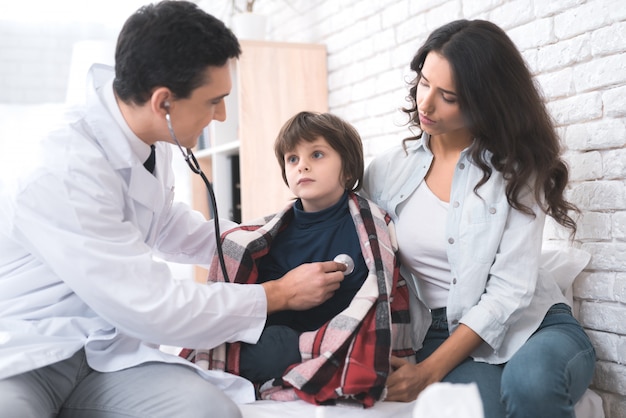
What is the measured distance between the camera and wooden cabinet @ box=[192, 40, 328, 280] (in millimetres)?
2783

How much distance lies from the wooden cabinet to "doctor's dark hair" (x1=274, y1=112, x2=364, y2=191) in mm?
1195

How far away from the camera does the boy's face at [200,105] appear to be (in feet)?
4.28

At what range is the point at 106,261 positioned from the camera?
1.21m

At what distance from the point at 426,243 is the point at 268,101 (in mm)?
1473

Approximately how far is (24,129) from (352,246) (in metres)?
2.04

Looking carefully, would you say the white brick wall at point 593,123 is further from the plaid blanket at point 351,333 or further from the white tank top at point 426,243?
the plaid blanket at point 351,333

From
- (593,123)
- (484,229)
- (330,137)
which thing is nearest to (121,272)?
(330,137)

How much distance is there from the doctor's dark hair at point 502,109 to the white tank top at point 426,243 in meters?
0.13

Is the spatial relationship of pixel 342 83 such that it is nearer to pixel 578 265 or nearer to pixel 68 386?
pixel 578 265

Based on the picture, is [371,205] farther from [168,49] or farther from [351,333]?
[168,49]

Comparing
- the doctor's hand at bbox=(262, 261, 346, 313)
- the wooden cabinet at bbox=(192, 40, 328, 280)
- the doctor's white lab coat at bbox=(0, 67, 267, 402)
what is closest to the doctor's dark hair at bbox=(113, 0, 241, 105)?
the doctor's white lab coat at bbox=(0, 67, 267, 402)

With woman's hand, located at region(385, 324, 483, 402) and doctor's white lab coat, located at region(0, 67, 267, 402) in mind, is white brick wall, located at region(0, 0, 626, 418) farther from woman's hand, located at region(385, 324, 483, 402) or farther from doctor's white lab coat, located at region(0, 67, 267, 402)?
doctor's white lab coat, located at region(0, 67, 267, 402)

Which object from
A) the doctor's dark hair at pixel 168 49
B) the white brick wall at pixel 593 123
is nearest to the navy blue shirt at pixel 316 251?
the doctor's dark hair at pixel 168 49

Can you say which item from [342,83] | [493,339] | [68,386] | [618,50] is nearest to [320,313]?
[493,339]
